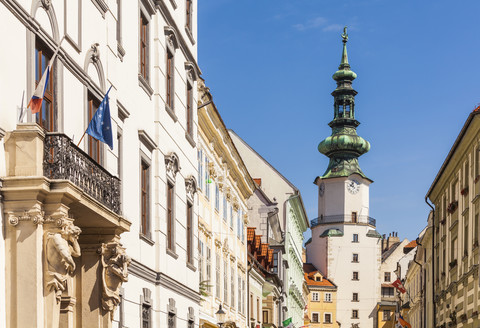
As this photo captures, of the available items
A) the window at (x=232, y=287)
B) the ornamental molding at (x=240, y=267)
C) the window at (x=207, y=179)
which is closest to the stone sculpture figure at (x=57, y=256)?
the window at (x=207, y=179)

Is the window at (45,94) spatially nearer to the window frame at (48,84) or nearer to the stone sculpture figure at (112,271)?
the window frame at (48,84)

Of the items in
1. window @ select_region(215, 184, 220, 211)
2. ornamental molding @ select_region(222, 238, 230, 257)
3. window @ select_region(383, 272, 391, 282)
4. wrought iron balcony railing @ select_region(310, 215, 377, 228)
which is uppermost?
wrought iron balcony railing @ select_region(310, 215, 377, 228)

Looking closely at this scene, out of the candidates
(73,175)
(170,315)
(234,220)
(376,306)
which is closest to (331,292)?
(376,306)

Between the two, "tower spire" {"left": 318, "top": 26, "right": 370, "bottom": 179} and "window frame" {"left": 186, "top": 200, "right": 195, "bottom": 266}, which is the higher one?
"tower spire" {"left": 318, "top": 26, "right": 370, "bottom": 179}

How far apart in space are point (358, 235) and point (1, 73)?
116 meters

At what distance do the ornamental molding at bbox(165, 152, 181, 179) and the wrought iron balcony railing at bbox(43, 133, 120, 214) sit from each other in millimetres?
6425

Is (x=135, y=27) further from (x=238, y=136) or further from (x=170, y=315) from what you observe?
(x=238, y=136)

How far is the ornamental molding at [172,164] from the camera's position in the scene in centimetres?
2055

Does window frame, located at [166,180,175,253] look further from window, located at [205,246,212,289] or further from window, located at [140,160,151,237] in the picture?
window, located at [205,246,212,289]

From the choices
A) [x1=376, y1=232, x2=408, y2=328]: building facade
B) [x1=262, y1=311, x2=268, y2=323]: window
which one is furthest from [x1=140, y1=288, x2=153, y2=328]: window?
[x1=376, y1=232, x2=408, y2=328]: building facade

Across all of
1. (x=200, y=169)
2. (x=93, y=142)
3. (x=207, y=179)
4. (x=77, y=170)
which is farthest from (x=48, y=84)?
(x=207, y=179)

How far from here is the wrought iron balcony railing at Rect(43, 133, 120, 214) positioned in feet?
37.0

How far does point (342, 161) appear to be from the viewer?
12631cm

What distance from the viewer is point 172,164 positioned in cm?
2091
